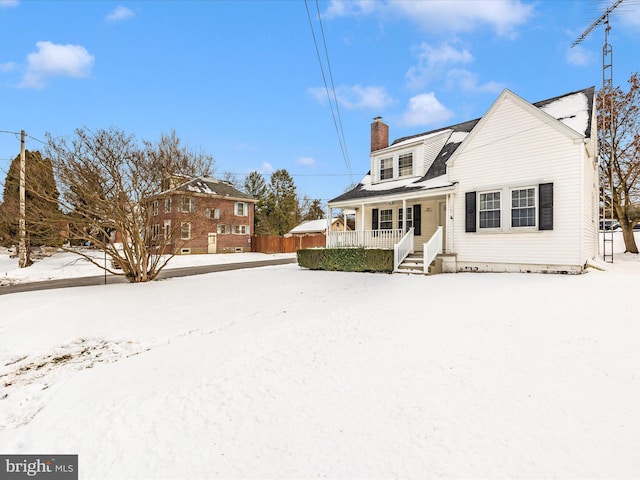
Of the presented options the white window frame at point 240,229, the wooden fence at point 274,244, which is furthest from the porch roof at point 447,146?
the white window frame at point 240,229

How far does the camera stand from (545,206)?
425 inches

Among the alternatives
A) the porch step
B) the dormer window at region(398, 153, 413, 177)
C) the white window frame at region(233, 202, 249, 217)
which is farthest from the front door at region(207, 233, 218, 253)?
the porch step

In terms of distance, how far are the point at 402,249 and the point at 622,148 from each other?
15.7m

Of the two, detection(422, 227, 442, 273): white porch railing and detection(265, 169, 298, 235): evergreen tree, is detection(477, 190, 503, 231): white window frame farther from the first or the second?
detection(265, 169, 298, 235): evergreen tree

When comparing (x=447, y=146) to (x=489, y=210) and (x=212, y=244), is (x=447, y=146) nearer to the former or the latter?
(x=489, y=210)

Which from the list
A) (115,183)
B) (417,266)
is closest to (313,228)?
(417,266)

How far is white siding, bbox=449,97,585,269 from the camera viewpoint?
34.4 ft

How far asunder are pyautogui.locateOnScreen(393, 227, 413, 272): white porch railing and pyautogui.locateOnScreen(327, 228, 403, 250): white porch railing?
40cm

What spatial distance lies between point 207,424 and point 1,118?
22.6 meters

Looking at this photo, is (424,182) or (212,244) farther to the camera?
(212,244)

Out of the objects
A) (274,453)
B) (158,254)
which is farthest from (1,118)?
(274,453)

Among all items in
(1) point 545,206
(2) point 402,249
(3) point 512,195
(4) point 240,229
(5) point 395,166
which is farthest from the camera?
(4) point 240,229

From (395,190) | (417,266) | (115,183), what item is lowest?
(417,266)

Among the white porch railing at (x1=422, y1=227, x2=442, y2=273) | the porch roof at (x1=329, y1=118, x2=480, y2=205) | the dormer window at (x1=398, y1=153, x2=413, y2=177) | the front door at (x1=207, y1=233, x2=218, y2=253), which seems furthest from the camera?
the front door at (x1=207, y1=233, x2=218, y2=253)
